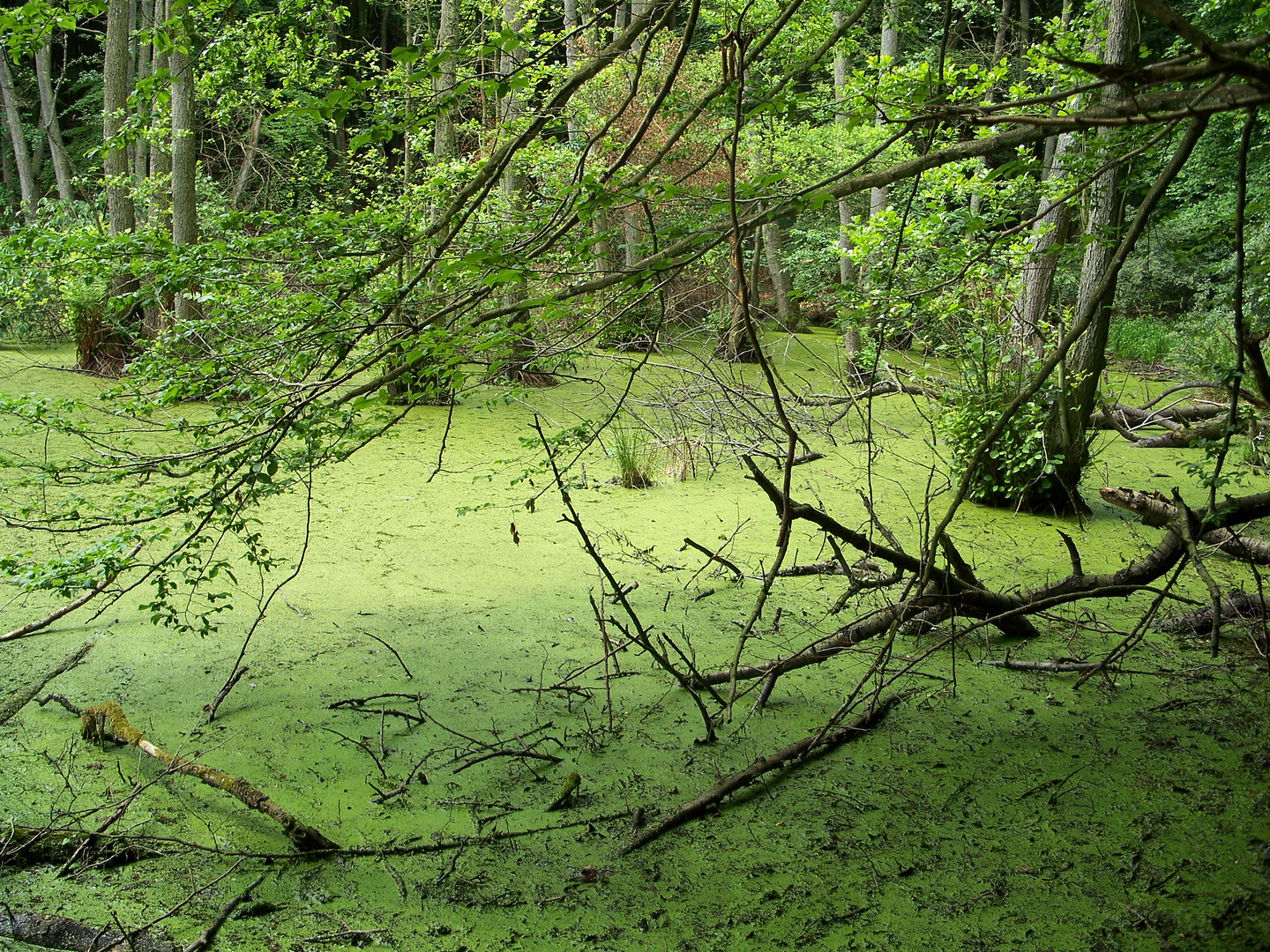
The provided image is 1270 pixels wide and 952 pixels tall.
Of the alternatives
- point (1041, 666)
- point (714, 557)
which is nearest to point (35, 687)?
point (714, 557)

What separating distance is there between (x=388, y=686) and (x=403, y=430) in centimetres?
334

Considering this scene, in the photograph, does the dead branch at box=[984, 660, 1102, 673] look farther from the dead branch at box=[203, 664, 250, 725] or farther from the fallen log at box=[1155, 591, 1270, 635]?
the dead branch at box=[203, 664, 250, 725]

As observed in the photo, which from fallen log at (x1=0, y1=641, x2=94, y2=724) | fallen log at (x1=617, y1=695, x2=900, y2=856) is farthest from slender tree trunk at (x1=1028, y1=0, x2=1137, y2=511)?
fallen log at (x1=0, y1=641, x2=94, y2=724)

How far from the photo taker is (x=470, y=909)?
1.81 metres

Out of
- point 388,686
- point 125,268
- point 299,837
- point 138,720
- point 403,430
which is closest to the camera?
point 299,837

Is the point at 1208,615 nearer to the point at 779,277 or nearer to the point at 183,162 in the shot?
the point at 183,162

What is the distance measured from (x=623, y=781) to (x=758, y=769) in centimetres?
35

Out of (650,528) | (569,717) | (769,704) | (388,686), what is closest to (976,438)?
(650,528)

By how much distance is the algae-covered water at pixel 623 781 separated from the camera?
1.78 meters

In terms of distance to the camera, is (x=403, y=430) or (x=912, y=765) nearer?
(x=912, y=765)

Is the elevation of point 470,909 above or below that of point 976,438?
below

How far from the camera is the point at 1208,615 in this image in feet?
9.90

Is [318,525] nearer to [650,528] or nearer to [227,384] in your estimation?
[650,528]

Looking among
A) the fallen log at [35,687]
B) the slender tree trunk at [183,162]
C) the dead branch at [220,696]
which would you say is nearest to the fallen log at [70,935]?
the dead branch at [220,696]
